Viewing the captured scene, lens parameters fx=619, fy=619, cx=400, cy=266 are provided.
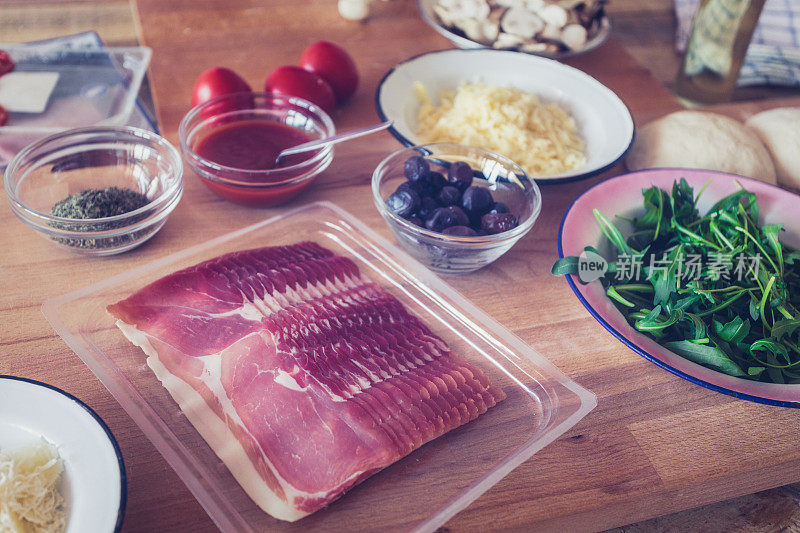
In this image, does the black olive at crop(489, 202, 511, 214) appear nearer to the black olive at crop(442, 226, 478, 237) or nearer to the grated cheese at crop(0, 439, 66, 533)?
the black olive at crop(442, 226, 478, 237)

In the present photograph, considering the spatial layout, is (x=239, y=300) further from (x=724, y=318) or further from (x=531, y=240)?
(x=724, y=318)

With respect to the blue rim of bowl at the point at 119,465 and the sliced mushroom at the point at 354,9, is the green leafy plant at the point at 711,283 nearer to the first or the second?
the blue rim of bowl at the point at 119,465

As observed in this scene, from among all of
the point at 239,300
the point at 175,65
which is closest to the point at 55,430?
the point at 239,300

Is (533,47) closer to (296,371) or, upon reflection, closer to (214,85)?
(214,85)

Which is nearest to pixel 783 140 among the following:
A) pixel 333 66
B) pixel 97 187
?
pixel 333 66

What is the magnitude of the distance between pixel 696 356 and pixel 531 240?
492 mm

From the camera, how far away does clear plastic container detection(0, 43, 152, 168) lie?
1689mm

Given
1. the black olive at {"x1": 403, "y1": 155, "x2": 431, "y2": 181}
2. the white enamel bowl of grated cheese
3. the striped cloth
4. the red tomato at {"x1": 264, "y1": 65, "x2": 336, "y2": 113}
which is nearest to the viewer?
the black olive at {"x1": 403, "y1": 155, "x2": 431, "y2": 181}

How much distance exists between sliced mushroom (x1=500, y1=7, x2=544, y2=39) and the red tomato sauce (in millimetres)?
858

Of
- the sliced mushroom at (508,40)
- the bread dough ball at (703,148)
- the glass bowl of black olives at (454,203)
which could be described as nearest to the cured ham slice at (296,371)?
the glass bowl of black olives at (454,203)

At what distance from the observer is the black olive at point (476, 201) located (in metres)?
1.33

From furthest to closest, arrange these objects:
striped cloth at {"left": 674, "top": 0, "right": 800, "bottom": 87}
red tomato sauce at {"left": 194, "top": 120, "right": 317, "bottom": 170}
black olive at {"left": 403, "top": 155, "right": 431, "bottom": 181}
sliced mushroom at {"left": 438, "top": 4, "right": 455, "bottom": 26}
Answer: striped cloth at {"left": 674, "top": 0, "right": 800, "bottom": 87}
sliced mushroom at {"left": 438, "top": 4, "right": 455, "bottom": 26}
red tomato sauce at {"left": 194, "top": 120, "right": 317, "bottom": 170}
black olive at {"left": 403, "top": 155, "right": 431, "bottom": 181}

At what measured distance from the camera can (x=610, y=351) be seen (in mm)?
1293

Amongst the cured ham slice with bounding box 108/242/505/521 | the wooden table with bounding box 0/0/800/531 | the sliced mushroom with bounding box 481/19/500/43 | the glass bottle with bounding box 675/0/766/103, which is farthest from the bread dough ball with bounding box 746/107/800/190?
the cured ham slice with bounding box 108/242/505/521
